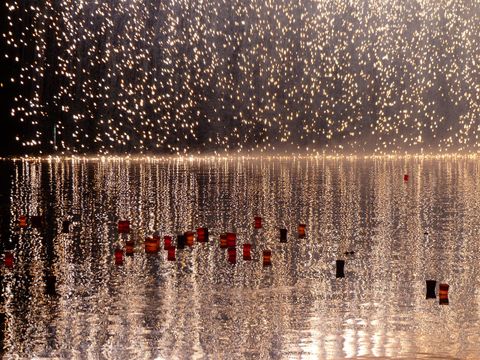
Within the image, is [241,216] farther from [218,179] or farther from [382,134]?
[382,134]

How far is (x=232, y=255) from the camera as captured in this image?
1259cm

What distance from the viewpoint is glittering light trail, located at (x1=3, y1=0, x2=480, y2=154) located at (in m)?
49.2

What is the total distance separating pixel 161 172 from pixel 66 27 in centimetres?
1719

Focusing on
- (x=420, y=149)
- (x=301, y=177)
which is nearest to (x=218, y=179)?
(x=301, y=177)

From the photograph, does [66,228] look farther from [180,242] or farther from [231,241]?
[231,241]

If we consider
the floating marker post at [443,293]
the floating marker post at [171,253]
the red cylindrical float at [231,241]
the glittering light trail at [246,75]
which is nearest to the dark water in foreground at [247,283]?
the floating marker post at [443,293]

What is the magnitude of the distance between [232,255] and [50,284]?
283 centimetres

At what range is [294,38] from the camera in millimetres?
54812

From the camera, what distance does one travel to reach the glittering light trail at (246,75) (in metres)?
49.2

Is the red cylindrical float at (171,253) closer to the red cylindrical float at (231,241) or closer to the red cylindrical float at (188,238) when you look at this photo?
the red cylindrical float at (231,241)

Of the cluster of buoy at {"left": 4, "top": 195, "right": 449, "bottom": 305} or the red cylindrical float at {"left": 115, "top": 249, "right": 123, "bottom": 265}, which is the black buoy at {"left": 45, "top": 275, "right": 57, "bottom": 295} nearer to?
the cluster of buoy at {"left": 4, "top": 195, "right": 449, "bottom": 305}

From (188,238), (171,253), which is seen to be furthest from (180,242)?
(171,253)

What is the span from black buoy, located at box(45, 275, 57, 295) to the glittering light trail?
37.6m

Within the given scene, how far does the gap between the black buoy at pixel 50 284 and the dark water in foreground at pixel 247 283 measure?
76mm
